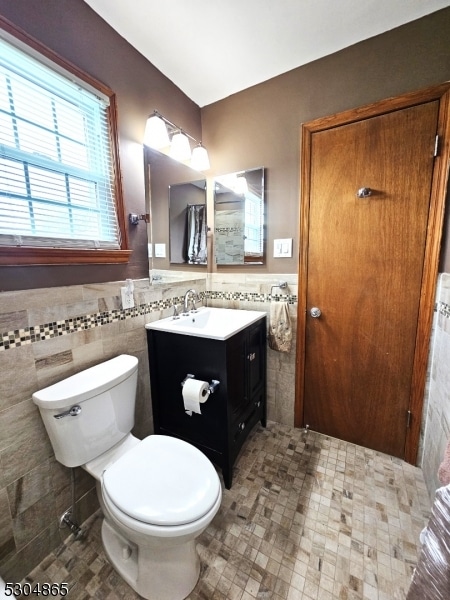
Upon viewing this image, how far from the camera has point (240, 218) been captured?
1.91 meters

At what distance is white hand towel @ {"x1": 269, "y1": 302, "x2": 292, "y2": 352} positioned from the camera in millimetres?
1741

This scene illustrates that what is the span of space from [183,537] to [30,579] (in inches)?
30.8

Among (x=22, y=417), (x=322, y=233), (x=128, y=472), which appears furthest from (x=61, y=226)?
(x=322, y=233)

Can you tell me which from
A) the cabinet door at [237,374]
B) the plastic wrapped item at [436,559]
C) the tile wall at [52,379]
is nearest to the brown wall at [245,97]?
the tile wall at [52,379]

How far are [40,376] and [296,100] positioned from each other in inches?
82.4

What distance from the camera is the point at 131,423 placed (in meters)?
1.28

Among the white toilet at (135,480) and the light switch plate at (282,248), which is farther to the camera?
the light switch plate at (282,248)

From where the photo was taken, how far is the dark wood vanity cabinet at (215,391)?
1372mm

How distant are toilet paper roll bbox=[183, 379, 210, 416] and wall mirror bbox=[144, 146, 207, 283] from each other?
693mm

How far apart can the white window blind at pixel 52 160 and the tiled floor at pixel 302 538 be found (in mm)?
1429

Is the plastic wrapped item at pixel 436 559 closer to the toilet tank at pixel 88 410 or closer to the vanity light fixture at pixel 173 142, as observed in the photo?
the toilet tank at pixel 88 410

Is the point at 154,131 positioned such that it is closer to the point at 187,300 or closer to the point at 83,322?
the point at 187,300

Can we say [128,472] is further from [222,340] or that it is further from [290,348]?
[290,348]

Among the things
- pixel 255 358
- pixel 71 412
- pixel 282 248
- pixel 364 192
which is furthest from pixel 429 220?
pixel 71 412
